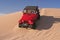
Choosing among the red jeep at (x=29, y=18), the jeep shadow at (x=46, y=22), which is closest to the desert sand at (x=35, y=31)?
the jeep shadow at (x=46, y=22)

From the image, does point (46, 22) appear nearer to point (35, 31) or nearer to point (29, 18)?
point (29, 18)

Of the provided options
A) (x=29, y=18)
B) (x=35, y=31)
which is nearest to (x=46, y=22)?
(x=29, y=18)

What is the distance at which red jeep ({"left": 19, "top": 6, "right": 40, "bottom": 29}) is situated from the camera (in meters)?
17.8

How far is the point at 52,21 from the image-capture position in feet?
66.7

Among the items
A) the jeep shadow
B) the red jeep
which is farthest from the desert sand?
the red jeep

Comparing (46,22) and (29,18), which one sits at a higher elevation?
(29,18)

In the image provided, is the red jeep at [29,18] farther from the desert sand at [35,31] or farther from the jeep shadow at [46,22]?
the jeep shadow at [46,22]

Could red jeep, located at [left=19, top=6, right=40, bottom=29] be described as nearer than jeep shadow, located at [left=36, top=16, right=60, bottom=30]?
Yes

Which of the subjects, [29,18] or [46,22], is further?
[46,22]

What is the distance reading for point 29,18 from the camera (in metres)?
18.2

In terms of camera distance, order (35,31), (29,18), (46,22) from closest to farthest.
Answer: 1. (35,31)
2. (29,18)
3. (46,22)

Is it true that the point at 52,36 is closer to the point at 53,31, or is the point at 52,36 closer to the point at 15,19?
the point at 53,31

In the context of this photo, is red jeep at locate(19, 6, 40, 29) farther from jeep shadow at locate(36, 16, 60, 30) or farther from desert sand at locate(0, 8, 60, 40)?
jeep shadow at locate(36, 16, 60, 30)

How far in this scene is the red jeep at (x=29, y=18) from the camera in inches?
701
